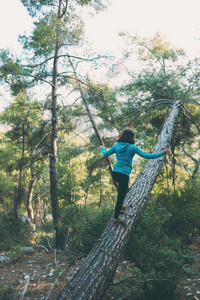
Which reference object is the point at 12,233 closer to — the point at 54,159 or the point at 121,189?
the point at 54,159

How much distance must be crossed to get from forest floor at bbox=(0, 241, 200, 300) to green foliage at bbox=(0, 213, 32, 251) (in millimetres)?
1981

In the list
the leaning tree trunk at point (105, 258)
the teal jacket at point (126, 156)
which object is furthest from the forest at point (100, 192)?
the teal jacket at point (126, 156)

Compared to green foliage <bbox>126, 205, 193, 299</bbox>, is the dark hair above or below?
above

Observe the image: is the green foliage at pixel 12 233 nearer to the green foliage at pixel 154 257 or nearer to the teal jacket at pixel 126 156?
the green foliage at pixel 154 257

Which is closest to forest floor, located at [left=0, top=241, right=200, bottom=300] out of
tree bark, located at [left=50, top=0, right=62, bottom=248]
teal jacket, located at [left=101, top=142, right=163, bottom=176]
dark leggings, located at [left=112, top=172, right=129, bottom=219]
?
dark leggings, located at [left=112, top=172, right=129, bottom=219]

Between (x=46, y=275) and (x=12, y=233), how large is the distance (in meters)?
7.37

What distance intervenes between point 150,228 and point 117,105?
8674mm

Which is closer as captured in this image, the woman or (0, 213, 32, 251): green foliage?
the woman

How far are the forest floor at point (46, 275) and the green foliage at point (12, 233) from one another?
1.98 m

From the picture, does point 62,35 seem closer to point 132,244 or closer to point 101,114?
point 101,114

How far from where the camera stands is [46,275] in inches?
211

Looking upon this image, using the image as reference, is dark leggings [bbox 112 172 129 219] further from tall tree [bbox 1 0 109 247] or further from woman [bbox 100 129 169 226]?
tall tree [bbox 1 0 109 247]

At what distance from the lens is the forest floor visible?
3.86 metres

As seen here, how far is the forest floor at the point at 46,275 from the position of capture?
3863 millimetres
